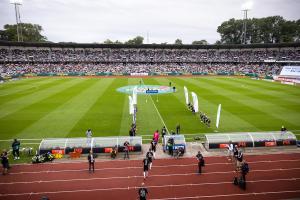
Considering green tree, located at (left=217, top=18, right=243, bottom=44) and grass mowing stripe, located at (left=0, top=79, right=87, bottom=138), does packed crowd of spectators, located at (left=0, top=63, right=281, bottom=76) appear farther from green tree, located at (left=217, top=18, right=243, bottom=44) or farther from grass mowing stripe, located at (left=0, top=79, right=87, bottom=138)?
green tree, located at (left=217, top=18, right=243, bottom=44)

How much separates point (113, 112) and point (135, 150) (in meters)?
12.9

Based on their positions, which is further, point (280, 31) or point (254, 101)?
point (280, 31)

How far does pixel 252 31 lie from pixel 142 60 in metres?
70.8

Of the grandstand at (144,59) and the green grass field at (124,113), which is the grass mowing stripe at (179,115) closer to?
the green grass field at (124,113)

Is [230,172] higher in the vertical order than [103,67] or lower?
lower

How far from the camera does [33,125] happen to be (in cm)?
2634

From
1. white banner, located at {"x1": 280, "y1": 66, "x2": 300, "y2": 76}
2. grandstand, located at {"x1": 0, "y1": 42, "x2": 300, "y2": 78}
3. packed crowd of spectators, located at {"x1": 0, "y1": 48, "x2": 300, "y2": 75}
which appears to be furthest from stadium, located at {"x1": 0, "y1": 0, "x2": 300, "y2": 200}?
packed crowd of spectators, located at {"x1": 0, "y1": 48, "x2": 300, "y2": 75}

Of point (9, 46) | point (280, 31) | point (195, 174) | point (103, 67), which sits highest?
point (280, 31)

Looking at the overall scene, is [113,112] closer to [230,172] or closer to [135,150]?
[135,150]

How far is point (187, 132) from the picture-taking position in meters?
24.2

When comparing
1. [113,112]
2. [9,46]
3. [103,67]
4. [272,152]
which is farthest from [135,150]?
[9,46]

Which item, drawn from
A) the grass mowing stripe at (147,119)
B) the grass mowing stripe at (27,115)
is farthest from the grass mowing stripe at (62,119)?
the grass mowing stripe at (147,119)

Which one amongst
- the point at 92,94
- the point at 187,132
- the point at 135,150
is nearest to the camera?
the point at 135,150

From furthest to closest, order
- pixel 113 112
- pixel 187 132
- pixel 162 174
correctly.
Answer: pixel 113 112
pixel 187 132
pixel 162 174
